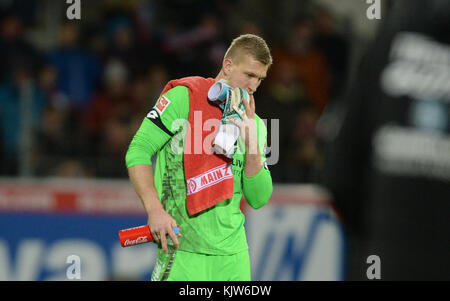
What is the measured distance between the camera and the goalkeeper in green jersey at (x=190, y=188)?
3.49m

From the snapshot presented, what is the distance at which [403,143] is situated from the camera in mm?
1499

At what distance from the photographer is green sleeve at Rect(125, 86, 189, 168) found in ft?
11.2

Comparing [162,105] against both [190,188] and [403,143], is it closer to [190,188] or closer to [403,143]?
[190,188]

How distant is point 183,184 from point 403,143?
2141 mm

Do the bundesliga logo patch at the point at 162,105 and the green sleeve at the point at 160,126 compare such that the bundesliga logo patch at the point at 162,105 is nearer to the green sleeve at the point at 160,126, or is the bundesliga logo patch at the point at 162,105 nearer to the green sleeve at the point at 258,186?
the green sleeve at the point at 160,126

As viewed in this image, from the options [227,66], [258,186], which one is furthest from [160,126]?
[258,186]

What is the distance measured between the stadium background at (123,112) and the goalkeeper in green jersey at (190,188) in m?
2.01

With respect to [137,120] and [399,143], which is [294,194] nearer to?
[137,120]

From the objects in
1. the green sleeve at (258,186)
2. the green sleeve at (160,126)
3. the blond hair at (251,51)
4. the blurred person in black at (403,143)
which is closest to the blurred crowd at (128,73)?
the green sleeve at (258,186)

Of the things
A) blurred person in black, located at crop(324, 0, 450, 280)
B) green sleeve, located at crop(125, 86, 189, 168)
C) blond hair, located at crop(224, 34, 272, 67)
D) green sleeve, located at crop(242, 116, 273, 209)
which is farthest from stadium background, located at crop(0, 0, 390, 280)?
blurred person in black, located at crop(324, 0, 450, 280)

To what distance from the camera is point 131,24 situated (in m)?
9.02

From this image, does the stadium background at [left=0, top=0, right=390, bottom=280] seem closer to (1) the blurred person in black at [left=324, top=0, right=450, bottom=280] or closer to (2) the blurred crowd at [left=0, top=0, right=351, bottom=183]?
(2) the blurred crowd at [left=0, top=0, right=351, bottom=183]
